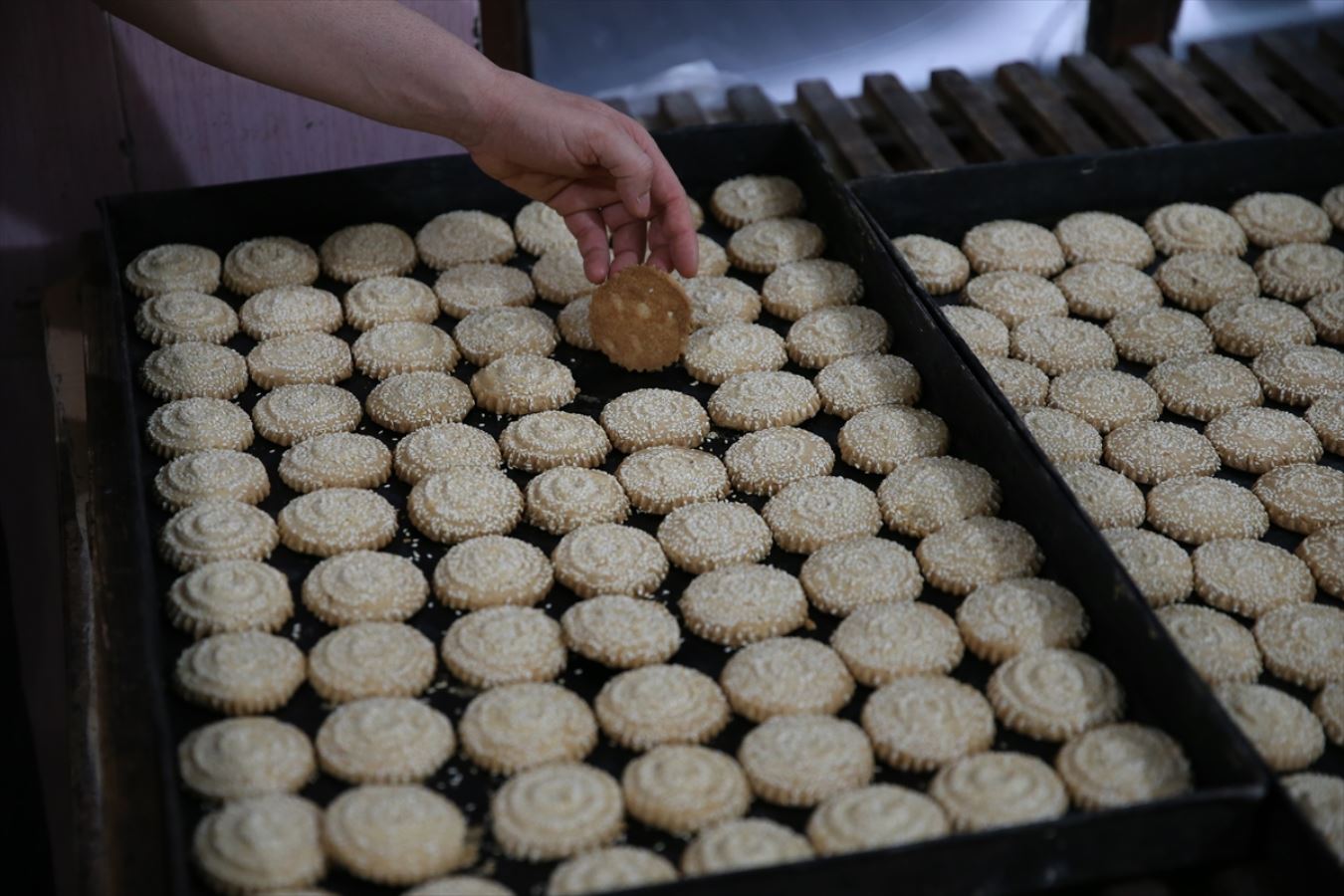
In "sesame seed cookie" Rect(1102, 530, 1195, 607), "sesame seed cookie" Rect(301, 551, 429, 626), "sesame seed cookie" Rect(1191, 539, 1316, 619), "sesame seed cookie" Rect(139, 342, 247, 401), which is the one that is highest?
"sesame seed cookie" Rect(139, 342, 247, 401)

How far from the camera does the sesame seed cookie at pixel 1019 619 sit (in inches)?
72.9

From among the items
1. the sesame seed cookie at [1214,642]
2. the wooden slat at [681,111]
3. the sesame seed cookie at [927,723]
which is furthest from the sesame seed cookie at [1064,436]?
the wooden slat at [681,111]

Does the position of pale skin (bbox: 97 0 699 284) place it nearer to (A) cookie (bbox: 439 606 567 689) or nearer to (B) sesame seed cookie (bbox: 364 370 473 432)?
(B) sesame seed cookie (bbox: 364 370 473 432)

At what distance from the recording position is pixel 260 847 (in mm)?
1542

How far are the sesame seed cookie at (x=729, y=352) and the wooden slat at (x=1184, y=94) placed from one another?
132cm

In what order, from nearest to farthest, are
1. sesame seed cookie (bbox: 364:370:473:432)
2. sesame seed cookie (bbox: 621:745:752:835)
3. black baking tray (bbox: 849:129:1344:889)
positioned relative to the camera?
1. sesame seed cookie (bbox: 621:745:752:835)
2. sesame seed cookie (bbox: 364:370:473:432)
3. black baking tray (bbox: 849:129:1344:889)

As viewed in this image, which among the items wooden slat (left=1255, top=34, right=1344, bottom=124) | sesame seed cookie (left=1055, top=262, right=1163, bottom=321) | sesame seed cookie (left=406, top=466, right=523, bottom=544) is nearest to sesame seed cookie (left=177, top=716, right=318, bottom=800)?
sesame seed cookie (left=406, top=466, right=523, bottom=544)

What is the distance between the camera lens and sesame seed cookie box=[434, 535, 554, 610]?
1.96 metres

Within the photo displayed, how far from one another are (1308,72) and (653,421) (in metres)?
2.12

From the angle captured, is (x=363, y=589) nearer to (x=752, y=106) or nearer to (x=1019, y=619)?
(x=1019, y=619)

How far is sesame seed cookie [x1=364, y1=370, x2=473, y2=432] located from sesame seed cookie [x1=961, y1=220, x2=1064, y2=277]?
Answer: 41.3 inches

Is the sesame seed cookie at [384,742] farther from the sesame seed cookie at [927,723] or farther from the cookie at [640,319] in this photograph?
the cookie at [640,319]

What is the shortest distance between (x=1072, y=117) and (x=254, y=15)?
1958 millimetres

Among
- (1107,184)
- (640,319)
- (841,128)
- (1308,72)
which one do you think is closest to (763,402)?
(640,319)
